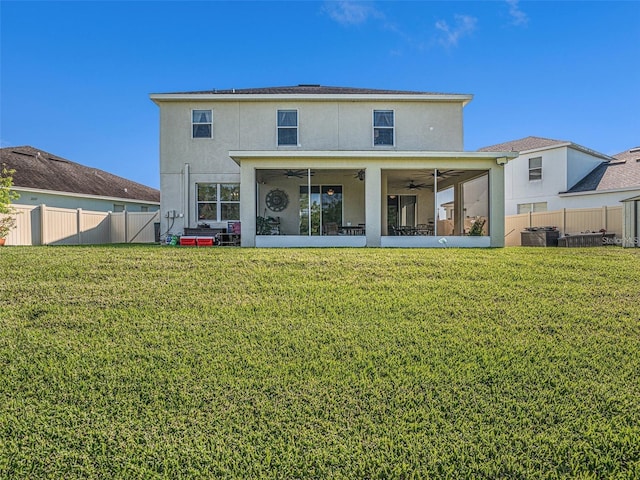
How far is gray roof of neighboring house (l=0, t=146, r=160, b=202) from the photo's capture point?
20.0 m

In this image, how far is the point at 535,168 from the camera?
21953mm

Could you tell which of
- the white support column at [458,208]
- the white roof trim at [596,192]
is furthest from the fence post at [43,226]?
the white roof trim at [596,192]

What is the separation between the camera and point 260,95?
15.1 meters

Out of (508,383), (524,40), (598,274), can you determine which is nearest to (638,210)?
(598,274)

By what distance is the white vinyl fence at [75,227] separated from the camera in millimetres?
14297

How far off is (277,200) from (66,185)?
543 inches

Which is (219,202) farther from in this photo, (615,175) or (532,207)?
(615,175)

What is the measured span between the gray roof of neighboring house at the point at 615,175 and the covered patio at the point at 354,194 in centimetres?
868

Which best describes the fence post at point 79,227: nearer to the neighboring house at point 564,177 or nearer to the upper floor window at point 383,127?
the upper floor window at point 383,127

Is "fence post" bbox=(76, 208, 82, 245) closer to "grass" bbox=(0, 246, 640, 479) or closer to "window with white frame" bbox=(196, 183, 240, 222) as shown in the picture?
"window with white frame" bbox=(196, 183, 240, 222)

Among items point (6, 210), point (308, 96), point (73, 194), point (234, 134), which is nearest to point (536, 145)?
point (308, 96)

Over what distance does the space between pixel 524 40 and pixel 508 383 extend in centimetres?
1822

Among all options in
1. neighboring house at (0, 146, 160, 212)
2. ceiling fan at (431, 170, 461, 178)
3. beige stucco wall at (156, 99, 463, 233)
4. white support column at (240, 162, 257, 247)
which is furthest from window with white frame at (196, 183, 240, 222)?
neighboring house at (0, 146, 160, 212)

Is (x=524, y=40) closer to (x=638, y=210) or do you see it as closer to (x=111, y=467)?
(x=638, y=210)
